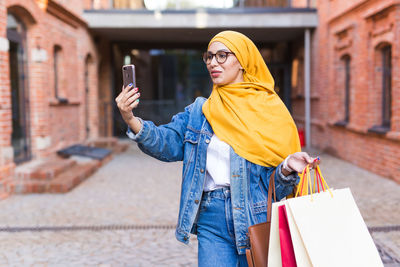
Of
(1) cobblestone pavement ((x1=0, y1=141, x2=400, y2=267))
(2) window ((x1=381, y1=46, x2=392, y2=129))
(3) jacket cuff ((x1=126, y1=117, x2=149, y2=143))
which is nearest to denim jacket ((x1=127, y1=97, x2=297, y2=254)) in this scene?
(3) jacket cuff ((x1=126, y1=117, x2=149, y2=143))

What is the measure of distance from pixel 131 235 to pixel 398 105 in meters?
5.58

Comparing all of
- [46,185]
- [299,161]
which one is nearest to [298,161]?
[299,161]

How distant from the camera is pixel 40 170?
8109mm

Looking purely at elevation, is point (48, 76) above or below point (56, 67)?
below

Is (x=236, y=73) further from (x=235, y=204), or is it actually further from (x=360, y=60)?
(x=360, y=60)

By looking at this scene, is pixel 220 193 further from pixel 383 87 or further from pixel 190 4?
pixel 190 4

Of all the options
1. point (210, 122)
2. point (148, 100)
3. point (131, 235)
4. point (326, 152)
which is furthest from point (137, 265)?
point (148, 100)

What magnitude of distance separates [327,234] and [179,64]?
1578cm

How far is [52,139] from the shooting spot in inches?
397

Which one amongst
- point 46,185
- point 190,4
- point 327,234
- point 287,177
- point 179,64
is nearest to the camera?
point 327,234

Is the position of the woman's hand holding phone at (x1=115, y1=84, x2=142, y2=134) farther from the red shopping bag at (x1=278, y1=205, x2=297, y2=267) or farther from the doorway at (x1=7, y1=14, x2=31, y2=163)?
the doorway at (x1=7, y1=14, x2=31, y2=163)

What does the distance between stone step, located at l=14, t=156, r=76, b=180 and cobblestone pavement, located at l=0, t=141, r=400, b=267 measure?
523 mm

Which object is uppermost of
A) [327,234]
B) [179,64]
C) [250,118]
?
[179,64]

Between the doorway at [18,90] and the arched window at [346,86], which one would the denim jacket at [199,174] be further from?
the arched window at [346,86]
